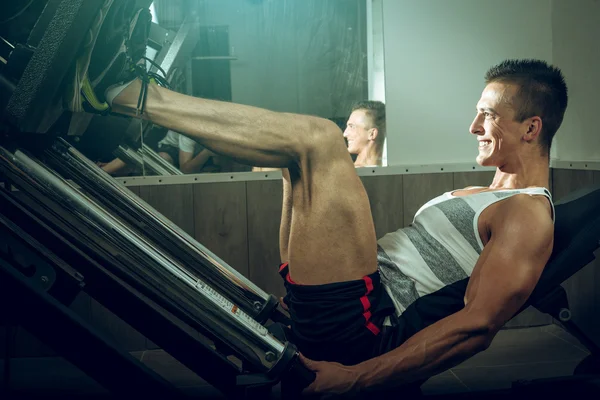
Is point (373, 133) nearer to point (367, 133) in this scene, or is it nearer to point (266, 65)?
point (367, 133)

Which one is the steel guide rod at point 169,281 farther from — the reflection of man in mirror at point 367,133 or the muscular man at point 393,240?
the reflection of man in mirror at point 367,133

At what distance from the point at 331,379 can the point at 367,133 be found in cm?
141

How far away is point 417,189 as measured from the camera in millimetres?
2475

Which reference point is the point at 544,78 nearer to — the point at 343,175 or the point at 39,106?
the point at 343,175

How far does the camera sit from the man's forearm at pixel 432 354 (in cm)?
126

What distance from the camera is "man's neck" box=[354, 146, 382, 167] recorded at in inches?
98.1

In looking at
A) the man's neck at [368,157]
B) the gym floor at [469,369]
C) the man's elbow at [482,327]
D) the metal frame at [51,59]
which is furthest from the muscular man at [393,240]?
the man's neck at [368,157]

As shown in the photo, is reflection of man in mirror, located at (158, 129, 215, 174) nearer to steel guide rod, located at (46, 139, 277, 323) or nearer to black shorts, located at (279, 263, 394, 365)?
steel guide rod, located at (46, 139, 277, 323)

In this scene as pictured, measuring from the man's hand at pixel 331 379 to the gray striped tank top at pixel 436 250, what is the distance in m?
0.23

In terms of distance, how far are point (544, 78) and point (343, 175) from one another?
652 mm

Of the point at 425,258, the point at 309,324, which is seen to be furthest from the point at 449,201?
the point at 309,324

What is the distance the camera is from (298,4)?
247 centimetres

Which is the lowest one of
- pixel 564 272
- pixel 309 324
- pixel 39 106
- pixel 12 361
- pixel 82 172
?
pixel 12 361

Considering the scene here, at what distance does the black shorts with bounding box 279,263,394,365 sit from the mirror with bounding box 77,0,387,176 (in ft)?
3.59
